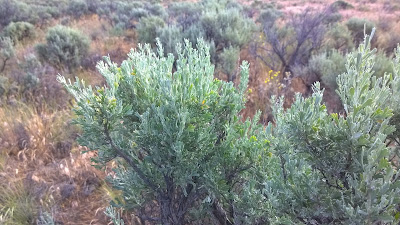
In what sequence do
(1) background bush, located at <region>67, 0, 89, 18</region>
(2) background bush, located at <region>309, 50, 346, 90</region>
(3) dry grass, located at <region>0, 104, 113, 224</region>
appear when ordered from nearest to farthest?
(3) dry grass, located at <region>0, 104, 113, 224</region>, (2) background bush, located at <region>309, 50, 346, 90</region>, (1) background bush, located at <region>67, 0, 89, 18</region>

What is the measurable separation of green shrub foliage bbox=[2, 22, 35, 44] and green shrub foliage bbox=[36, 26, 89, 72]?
102 inches

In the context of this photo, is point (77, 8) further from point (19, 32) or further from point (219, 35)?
point (219, 35)

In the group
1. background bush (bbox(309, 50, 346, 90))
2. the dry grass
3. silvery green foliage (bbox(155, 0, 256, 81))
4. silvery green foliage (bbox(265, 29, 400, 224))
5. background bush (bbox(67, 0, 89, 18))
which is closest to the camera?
silvery green foliage (bbox(265, 29, 400, 224))

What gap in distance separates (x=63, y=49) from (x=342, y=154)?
23.6 feet

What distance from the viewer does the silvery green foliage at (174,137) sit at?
5.22ft

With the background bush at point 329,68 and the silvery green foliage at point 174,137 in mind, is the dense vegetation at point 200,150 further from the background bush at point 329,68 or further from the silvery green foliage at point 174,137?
the background bush at point 329,68

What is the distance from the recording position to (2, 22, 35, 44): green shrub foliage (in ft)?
29.8

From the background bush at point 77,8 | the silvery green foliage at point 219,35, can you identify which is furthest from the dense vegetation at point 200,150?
the background bush at point 77,8

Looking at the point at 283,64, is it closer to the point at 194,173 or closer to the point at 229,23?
the point at 229,23

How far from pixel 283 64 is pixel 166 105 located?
203 inches

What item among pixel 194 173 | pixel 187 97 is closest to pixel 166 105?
pixel 187 97

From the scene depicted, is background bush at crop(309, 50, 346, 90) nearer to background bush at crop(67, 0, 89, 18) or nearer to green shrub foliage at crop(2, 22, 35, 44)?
green shrub foliage at crop(2, 22, 35, 44)

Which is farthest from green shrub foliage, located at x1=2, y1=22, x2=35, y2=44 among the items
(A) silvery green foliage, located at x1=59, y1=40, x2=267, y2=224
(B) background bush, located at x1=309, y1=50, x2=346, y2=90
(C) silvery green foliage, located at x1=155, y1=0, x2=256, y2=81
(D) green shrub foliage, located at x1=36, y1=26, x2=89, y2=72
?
(A) silvery green foliage, located at x1=59, y1=40, x2=267, y2=224

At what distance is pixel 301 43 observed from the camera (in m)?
6.39
